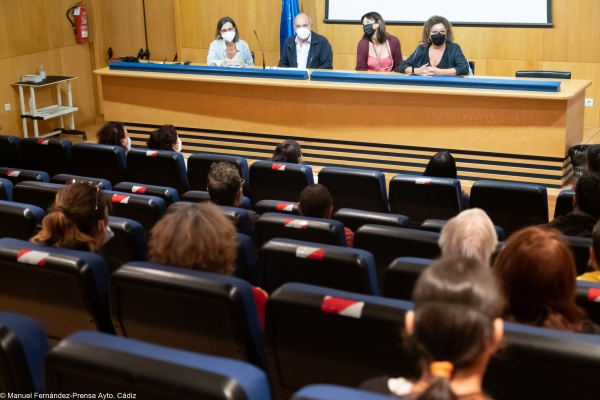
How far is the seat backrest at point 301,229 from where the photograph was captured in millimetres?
2688

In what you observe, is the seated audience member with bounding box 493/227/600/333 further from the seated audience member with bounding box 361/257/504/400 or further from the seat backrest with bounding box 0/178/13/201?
the seat backrest with bounding box 0/178/13/201

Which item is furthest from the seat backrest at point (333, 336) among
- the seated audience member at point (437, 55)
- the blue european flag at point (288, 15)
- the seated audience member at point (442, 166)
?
the blue european flag at point (288, 15)

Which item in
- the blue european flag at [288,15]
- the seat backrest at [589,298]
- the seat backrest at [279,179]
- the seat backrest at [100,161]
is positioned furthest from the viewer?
the blue european flag at [288,15]

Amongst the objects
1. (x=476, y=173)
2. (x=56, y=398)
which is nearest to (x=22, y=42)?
(x=476, y=173)

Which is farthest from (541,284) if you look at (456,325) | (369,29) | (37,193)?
(369,29)

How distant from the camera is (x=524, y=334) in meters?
1.50

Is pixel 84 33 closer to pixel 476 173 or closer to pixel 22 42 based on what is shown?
pixel 22 42

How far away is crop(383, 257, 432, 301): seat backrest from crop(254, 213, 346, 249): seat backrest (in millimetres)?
540

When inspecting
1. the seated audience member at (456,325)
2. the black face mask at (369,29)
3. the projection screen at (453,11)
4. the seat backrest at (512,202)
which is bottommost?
the seat backrest at (512,202)

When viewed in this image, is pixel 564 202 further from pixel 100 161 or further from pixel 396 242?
pixel 100 161

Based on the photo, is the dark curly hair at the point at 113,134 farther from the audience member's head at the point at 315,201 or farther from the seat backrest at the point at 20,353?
the seat backrest at the point at 20,353

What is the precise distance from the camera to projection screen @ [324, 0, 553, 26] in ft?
24.1

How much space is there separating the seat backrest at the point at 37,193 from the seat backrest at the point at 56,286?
1.22 m

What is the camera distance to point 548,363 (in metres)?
1.49
